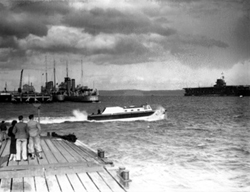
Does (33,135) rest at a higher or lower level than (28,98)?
higher

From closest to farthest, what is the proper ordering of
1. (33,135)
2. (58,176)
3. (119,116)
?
1. (58,176)
2. (33,135)
3. (119,116)

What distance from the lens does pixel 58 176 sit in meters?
9.09

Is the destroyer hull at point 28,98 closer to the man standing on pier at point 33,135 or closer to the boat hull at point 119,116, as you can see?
the boat hull at point 119,116

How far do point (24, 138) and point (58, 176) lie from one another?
8.05ft

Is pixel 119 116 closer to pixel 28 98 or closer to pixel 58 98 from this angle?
pixel 28 98

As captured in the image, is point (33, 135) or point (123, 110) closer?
point (33, 135)

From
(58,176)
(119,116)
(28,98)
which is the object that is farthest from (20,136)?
(28,98)

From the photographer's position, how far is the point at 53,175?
30.1 ft

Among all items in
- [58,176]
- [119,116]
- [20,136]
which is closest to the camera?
[58,176]

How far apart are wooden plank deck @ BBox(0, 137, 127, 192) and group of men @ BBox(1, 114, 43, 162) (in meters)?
0.33

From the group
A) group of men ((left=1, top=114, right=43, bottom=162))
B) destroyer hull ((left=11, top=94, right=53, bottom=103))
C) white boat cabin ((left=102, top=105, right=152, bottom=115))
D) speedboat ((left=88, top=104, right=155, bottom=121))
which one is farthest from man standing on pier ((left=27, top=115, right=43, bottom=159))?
destroyer hull ((left=11, top=94, right=53, bottom=103))

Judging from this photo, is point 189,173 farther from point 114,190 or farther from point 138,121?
point 138,121

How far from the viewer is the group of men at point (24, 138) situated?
10.5 m

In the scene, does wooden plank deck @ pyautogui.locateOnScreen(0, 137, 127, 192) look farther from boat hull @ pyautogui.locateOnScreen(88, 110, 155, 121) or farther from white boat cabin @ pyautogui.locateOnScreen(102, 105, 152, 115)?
white boat cabin @ pyautogui.locateOnScreen(102, 105, 152, 115)
